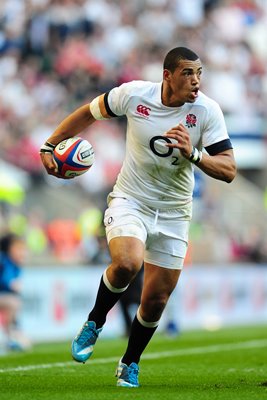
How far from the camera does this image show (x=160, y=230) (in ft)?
27.5

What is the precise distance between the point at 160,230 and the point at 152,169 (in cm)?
46

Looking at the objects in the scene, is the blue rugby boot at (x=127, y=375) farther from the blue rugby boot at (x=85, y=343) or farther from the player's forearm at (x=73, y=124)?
the player's forearm at (x=73, y=124)

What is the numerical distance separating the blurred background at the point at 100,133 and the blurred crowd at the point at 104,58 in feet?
0.10

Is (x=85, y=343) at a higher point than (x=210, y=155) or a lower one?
lower

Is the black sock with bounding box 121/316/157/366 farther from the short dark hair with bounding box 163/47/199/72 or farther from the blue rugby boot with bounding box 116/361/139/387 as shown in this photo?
the short dark hair with bounding box 163/47/199/72

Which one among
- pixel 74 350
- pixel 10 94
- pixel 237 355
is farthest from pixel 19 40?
pixel 74 350

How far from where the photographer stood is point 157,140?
327 inches

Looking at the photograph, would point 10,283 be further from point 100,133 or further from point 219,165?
point 100,133

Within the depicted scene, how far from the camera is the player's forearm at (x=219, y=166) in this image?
313 inches

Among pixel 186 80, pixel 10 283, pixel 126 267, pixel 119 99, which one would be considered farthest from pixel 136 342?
pixel 10 283

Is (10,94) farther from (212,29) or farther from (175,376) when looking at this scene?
(175,376)

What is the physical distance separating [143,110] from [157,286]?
1309mm

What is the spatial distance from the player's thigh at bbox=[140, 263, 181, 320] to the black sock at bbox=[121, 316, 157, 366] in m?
0.17

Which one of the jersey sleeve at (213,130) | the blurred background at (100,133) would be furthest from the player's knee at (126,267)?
the blurred background at (100,133)
